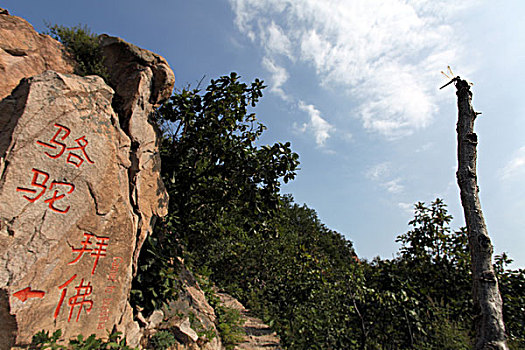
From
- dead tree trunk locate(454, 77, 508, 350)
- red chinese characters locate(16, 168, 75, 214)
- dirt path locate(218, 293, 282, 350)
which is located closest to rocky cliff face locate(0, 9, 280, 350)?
red chinese characters locate(16, 168, 75, 214)

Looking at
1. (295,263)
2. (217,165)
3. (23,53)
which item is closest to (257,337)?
(295,263)

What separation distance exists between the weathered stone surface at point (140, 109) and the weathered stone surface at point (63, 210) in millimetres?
368

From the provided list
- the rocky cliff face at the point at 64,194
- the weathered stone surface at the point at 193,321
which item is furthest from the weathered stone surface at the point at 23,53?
the weathered stone surface at the point at 193,321

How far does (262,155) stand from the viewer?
578 centimetres

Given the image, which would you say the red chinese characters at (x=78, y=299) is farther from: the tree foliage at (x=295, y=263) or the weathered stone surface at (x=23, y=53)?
the weathered stone surface at (x=23, y=53)

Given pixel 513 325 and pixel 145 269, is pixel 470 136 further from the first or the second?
pixel 145 269

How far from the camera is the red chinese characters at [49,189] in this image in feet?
10.3

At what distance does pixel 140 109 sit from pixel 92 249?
262 centimetres

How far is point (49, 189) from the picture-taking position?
130 inches

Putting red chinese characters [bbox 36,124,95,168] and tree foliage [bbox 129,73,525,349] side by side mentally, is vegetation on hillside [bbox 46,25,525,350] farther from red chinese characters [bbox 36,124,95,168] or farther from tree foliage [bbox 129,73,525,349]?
red chinese characters [bbox 36,124,95,168]

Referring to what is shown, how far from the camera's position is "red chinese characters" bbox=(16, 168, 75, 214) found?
10.3 feet

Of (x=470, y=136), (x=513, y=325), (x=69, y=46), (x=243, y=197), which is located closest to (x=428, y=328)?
(x=513, y=325)

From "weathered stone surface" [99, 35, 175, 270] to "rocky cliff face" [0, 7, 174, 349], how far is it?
0.02m

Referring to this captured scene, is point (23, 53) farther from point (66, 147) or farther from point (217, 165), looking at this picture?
point (217, 165)
